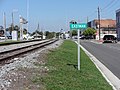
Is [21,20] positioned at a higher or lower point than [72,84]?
higher

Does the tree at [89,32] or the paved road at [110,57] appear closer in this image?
the paved road at [110,57]

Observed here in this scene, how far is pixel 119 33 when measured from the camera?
4451 inches

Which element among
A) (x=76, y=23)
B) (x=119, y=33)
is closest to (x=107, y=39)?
(x=119, y=33)

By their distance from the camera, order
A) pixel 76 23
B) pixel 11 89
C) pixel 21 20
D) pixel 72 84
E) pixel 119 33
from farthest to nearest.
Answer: pixel 119 33, pixel 21 20, pixel 76 23, pixel 72 84, pixel 11 89

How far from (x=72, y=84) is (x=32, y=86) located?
1507 millimetres

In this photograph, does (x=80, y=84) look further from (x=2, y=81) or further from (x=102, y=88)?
(x=2, y=81)

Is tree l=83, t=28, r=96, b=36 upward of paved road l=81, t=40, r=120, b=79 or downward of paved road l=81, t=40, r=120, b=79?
upward

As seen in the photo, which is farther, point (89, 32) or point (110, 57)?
point (89, 32)

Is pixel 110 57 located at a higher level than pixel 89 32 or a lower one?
lower

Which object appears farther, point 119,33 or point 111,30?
point 111,30

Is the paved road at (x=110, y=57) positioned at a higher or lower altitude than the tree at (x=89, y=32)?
lower

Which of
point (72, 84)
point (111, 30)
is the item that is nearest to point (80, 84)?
point (72, 84)

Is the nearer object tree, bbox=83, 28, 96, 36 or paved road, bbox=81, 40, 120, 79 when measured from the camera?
paved road, bbox=81, 40, 120, 79

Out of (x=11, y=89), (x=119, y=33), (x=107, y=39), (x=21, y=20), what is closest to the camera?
(x=11, y=89)
